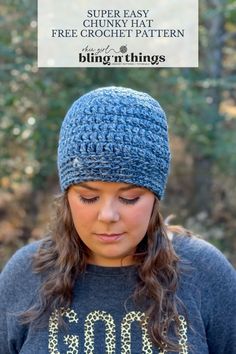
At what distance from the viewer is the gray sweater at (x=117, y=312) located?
1847mm

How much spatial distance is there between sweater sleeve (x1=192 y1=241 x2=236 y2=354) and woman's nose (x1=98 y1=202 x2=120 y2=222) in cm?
36

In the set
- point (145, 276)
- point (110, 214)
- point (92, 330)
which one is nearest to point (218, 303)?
point (145, 276)

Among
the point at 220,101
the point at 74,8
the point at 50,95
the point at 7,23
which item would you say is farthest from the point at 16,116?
the point at 74,8

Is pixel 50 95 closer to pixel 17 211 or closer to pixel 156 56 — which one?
pixel 17 211

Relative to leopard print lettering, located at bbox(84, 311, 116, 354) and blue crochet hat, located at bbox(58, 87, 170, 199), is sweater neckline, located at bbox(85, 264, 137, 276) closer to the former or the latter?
leopard print lettering, located at bbox(84, 311, 116, 354)

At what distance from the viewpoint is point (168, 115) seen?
4.33 m

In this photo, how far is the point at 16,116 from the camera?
152 inches

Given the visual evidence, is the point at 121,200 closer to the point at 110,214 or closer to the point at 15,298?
the point at 110,214

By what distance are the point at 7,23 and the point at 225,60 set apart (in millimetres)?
1690

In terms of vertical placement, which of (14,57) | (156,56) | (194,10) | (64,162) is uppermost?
(14,57)

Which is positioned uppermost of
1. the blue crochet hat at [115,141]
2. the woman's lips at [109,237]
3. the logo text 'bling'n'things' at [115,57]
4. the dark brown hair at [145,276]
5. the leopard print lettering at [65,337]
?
the logo text 'bling'n'things' at [115,57]

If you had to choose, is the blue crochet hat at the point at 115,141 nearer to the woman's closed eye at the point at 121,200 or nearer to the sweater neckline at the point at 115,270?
the woman's closed eye at the point at 121,200

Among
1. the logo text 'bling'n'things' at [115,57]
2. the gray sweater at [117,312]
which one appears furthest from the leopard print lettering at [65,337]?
the logo text 'bling'n'things' at [115,57]

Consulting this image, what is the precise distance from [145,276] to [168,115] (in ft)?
8.35
